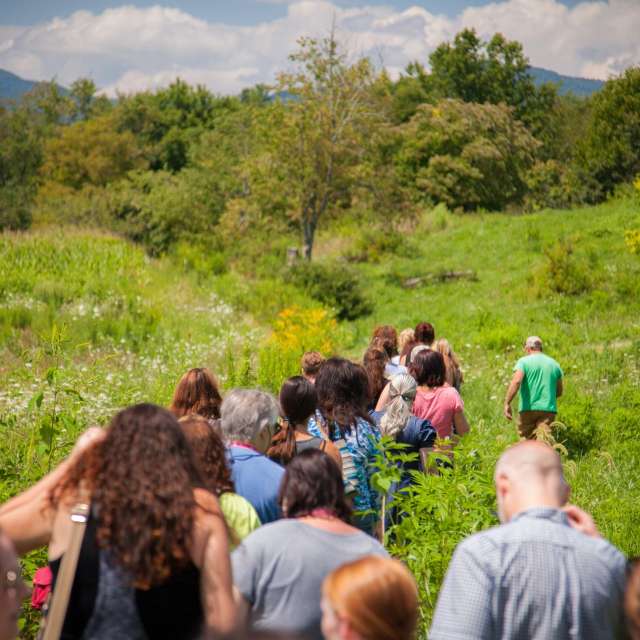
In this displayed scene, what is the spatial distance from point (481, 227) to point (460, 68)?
29.9m

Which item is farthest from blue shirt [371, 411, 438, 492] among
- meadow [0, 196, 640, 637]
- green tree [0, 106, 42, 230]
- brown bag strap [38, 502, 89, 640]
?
green tree [0, 106, 42, 230]

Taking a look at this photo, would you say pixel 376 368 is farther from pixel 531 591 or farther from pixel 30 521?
pixel 30 521

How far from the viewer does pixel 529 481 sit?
2660mm

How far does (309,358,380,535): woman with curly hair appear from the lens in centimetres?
452

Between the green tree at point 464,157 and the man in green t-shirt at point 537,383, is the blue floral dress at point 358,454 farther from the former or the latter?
the green tree at point 464,157

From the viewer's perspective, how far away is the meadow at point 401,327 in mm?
5457

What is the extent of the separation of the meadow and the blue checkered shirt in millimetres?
1506

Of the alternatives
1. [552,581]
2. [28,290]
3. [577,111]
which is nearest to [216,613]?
[552,581]

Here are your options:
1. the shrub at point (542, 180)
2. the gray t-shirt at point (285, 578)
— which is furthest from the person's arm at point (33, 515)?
the shrub at point (542, 180)

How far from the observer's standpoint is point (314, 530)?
2834mm

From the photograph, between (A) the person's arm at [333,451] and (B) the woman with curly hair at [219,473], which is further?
(A) the person's arm at [333,451]

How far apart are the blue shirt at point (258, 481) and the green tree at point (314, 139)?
60.8ft

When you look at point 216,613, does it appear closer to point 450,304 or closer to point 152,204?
point 450,304

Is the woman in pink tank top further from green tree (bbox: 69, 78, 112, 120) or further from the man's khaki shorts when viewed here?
green tree (bbox: 69, 78, 112, 120)
